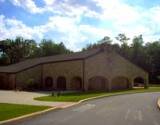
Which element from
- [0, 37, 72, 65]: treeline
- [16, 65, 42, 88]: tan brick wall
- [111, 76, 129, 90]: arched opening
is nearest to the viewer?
[16, 65, 42, 88]: tan brick wall

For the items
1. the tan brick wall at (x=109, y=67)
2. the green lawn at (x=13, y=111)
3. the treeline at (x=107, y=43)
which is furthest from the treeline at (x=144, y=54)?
the green lawn at (x=13, y=111)

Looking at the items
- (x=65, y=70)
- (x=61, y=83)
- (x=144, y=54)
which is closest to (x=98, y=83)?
(x=65, y=70)

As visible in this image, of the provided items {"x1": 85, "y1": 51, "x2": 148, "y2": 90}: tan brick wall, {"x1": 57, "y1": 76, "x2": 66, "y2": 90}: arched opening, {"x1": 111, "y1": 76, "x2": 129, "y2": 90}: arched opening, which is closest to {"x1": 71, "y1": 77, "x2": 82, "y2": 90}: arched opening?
{"x1": 57, "y1": 76, "x2": 66, "y2": 90}: arched opening

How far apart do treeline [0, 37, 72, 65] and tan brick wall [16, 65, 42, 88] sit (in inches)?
1480

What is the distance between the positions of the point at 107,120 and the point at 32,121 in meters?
3.39

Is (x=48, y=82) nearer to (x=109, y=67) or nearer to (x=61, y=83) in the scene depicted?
(x=61, y=83)

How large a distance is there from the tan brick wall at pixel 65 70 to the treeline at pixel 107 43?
29806 mm

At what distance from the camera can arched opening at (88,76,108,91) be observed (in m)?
50.0

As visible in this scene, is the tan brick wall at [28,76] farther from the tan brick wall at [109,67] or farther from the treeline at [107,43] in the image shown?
the treeline at [107,43]

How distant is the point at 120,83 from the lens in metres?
54.3

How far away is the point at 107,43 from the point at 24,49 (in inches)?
983

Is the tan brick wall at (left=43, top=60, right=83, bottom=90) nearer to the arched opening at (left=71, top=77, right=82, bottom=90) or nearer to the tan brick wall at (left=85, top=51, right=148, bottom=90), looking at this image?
the arched opening at (left=71, top=77, right=82, bottom=90)

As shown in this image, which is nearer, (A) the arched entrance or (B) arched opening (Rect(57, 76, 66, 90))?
(B) arched opening (Rect(57, 76, 66, 90))

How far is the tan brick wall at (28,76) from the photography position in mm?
50188
